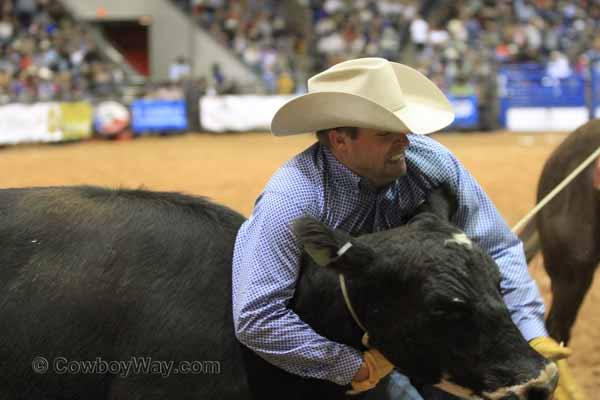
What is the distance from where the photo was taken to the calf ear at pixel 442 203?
2.47 m

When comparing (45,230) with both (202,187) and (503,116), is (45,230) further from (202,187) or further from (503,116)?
(503,116)

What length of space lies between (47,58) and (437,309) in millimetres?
20880

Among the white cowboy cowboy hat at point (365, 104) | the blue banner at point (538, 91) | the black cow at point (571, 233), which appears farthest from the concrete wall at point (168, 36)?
the white cowboy cowboy hat at point (365, 104)

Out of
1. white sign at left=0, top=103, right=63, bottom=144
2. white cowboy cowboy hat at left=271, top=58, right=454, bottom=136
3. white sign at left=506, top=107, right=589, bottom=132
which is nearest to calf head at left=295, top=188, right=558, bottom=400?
white cowboy cowboy hat at left=271, top=58, right=454, bottom=136

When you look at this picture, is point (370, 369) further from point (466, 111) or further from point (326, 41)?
point (326, 41)

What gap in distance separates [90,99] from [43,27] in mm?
5116

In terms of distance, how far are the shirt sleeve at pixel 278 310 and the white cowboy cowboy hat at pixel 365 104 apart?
11.2 inches

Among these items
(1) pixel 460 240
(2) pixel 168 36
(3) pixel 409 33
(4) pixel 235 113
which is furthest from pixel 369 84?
(2) pixel 168 36

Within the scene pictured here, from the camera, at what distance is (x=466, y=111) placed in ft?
67.6

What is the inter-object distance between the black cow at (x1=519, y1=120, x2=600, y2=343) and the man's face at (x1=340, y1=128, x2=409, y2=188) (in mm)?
2590

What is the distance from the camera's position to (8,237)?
2.47 metres

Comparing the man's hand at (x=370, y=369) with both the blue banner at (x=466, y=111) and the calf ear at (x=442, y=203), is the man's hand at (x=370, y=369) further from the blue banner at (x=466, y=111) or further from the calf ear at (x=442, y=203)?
the blue banner at (x=466, y=111)

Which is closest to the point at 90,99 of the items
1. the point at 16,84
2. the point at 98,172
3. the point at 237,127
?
the point at 16,84

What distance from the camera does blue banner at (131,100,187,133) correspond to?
19.8 m
